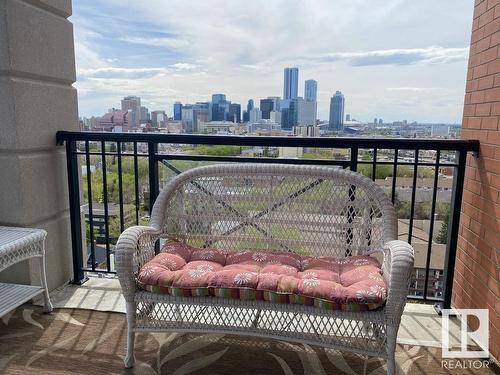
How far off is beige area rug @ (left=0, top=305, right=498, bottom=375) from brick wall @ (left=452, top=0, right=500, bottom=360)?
0.41 meters

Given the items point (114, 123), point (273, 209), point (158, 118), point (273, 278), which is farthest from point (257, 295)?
point (158, 118)

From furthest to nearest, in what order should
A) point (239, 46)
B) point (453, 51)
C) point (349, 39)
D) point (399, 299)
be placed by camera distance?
point (239, 46)
point (349, 39)
point (453, 51)
point (399, 299)

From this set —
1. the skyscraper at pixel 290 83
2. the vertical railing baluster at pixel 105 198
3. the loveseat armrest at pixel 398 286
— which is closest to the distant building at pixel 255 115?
the skyscraper at pixel 290 83

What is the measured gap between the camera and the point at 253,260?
173 centimetres

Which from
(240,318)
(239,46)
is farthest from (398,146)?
(239,46)

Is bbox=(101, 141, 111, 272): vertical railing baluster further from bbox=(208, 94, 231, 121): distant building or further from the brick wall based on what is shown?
the brick wall

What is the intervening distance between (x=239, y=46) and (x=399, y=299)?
466 cm

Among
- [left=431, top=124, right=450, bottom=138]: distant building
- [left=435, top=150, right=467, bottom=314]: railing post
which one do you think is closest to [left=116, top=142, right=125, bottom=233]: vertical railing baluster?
[left=431, top=124, right=450, bottom=138]: distant building

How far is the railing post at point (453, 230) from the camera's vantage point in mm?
1960

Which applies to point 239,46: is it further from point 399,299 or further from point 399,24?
point 399,299

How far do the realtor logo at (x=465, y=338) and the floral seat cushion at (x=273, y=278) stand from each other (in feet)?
1.92

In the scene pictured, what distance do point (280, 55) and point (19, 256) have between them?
5.09 m

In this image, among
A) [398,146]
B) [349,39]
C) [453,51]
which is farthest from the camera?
[349,39]

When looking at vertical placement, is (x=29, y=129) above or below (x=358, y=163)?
above
